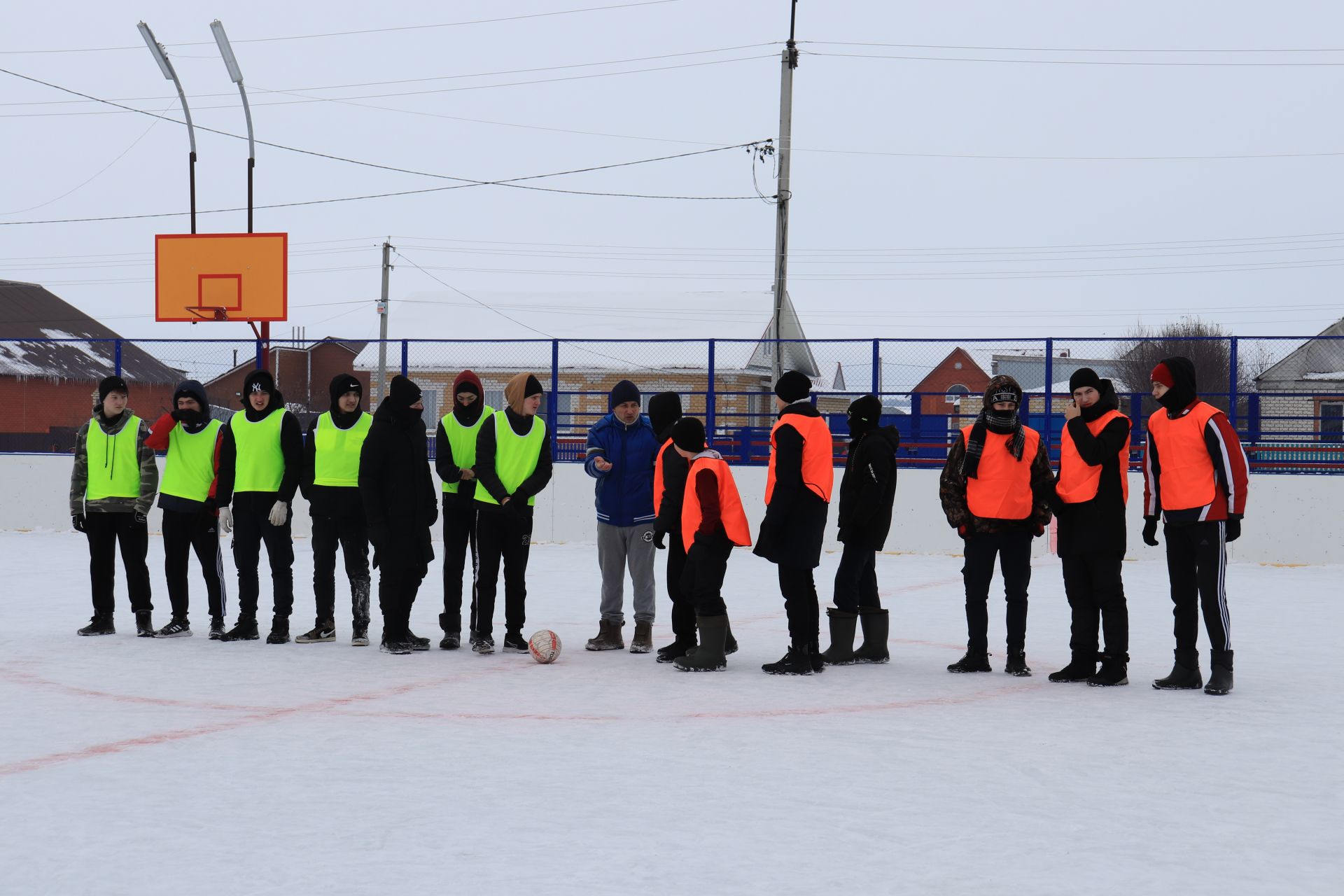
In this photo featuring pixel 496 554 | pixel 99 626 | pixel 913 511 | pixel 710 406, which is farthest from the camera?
pixel 710 406

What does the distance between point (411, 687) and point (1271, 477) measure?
1161 centimetres

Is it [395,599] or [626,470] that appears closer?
[395,599]

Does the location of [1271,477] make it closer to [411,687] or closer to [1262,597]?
[1262,597]

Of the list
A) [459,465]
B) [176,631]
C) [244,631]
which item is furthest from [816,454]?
[176,631]

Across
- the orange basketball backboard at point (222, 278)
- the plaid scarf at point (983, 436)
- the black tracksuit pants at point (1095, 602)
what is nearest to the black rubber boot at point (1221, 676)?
the black tracksuit pants at point (1095, 602)

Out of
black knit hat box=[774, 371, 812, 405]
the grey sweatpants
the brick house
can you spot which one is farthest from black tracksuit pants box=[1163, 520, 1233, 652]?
the brick house

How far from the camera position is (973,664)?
7.73 meters

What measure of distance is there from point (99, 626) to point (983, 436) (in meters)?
6.03

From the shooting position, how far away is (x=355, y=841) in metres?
4.20

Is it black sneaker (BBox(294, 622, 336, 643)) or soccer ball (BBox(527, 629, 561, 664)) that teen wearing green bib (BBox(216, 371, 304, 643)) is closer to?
black sneaker (BBox(294, 622, 336, 643))

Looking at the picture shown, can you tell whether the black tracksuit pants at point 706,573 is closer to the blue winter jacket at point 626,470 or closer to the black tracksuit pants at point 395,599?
the blue winter jacket at point 626,470

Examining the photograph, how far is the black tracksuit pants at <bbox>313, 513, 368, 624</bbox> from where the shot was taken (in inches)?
338

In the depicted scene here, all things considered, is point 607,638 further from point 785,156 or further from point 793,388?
point 785,156

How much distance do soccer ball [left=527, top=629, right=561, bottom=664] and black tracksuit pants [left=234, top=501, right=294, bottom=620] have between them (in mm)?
1918
